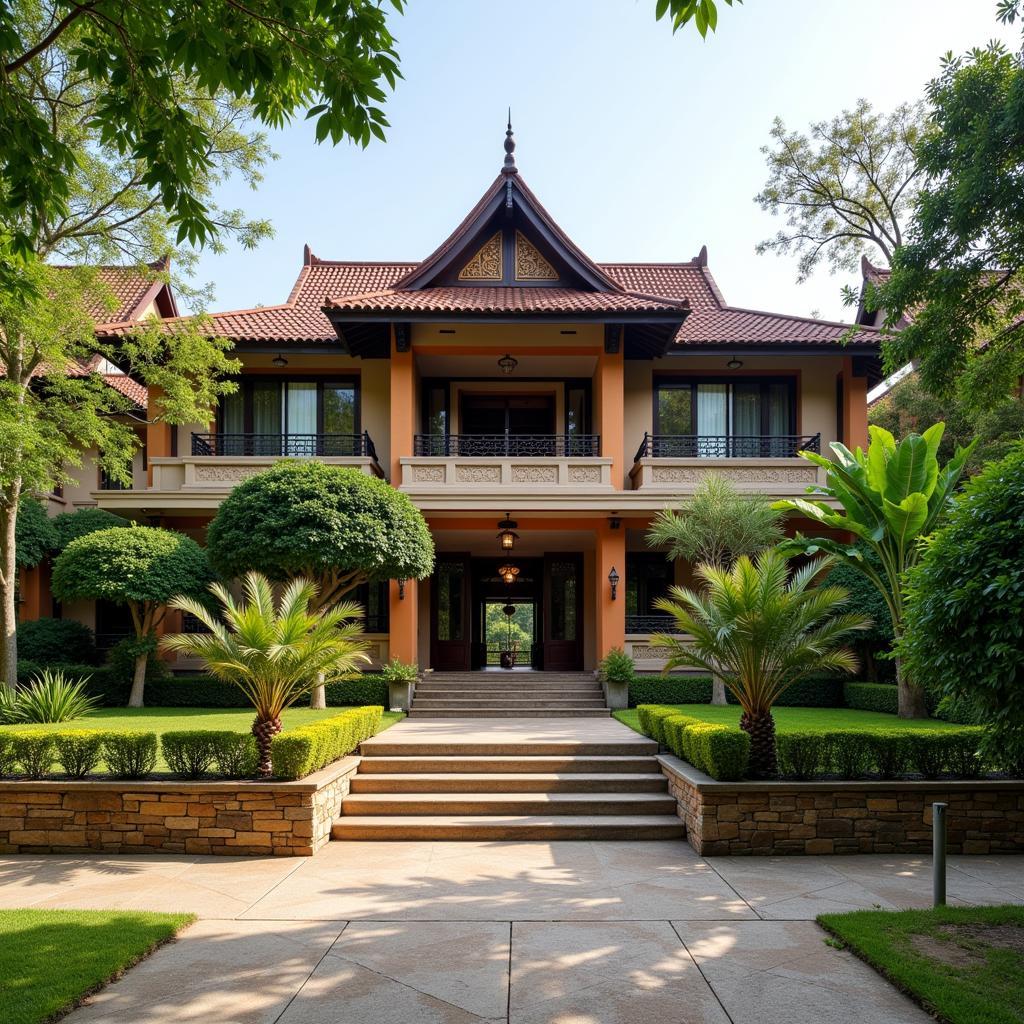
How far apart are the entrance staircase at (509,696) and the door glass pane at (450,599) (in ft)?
8.54

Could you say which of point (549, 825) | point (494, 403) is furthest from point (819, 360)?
point (549, 825)

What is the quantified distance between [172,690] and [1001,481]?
15.8m

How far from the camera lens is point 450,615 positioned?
835 inches

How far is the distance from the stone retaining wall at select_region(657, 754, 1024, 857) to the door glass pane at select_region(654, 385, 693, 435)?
12818 mm

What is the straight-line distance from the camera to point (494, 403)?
21.1 meters

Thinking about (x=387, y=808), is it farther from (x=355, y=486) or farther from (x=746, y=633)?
(x=355, y=486)

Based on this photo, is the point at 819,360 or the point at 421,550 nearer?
the point at 421,550

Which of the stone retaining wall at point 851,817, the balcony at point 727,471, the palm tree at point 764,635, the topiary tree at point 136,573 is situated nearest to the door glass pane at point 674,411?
the balcony at point 727,471

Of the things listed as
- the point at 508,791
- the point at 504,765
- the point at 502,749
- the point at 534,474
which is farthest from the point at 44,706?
the point at 534,474

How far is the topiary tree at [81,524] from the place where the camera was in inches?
741

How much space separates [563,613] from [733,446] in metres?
6.25

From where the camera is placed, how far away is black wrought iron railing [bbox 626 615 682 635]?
19203 millimetres

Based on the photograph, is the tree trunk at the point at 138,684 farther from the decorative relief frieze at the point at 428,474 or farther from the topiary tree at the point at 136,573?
the decorative relief frieze at the point at 428,474

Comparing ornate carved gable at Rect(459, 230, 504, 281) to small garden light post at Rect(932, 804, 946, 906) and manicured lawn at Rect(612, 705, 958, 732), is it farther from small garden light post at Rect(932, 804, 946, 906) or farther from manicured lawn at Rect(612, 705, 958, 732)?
small garden light post at Rect(932, 804, 946, 906)
